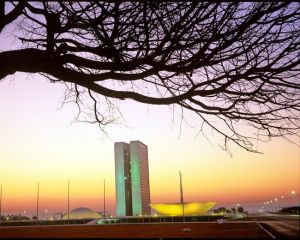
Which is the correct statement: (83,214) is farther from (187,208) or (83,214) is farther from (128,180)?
(187,208)

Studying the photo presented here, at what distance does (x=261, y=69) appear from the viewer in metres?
4.61

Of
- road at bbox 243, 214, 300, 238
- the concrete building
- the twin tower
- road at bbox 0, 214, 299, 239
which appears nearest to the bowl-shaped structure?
the concrete building

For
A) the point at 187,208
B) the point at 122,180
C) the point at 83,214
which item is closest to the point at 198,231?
the point at 187,208

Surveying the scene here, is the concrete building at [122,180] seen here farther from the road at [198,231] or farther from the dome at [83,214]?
the road at [198,231]

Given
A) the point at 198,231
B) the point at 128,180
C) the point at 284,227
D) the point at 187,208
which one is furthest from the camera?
the point at 128,180

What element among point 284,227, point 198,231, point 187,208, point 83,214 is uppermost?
point 83,214

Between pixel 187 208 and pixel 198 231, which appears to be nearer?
pixel 198 231

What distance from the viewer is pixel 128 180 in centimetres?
12875

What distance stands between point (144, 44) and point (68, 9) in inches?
37.6

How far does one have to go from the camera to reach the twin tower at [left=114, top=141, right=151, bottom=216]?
123 meters

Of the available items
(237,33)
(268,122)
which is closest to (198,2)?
(237,33)

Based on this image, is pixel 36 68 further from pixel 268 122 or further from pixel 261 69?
pixel 268 122

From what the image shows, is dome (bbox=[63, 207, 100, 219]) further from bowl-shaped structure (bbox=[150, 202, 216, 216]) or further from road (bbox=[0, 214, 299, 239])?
road (bbox=[0, 214, 299, 239])

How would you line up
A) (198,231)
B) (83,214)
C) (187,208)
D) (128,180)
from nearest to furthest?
(198,231) < (187,208) < (83,214) < (128,180)
